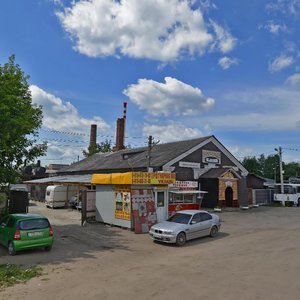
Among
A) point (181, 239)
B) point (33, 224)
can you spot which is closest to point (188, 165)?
point (181, 239)

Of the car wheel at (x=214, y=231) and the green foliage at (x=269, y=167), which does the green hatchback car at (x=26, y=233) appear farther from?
the green foliage at (x=269, y=167)

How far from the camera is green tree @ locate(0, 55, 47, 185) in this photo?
16.0 meters

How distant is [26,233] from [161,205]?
9870 millimetres

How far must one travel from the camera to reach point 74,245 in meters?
16.2

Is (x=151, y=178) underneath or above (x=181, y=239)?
above

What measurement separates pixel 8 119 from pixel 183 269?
34.9ft

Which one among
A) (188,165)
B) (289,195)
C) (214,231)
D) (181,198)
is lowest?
(214,231)

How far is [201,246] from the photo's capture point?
1599 cm

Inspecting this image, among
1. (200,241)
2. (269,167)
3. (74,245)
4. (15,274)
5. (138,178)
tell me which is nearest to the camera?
(15,274)

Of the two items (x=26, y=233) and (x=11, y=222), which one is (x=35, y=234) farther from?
(x=11, y=222)

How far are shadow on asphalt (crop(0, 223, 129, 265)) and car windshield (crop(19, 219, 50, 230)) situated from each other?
1095 millimetres

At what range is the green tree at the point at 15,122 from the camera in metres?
16.0

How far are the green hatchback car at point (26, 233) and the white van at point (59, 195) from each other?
19480 mm

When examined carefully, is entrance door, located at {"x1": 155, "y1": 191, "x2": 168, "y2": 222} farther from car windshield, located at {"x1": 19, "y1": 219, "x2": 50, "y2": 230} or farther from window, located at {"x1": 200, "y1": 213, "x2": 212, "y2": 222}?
car windshield, located at {"x1": 19, "y1": 219, "x2": 50, "y2": 230}
